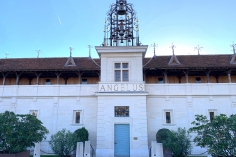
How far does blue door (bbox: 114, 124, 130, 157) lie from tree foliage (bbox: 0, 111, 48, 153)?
7.32m

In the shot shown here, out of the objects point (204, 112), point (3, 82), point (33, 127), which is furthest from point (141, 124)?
point (3, 82)

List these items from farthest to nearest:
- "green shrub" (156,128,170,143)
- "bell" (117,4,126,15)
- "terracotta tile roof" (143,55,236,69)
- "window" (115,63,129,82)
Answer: "bell" (117,4,126,15), "terracotta tile roof" (143,55,236,69), "window" (115,63,129,82), "green shrub" (156,128,170,143)

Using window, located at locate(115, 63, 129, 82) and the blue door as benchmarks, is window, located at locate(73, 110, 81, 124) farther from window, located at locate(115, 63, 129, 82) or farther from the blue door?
window, located at locate(115, 63, 129, 82)

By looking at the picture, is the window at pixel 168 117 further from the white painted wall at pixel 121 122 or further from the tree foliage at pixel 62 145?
the tree foliage at pixel 62 145

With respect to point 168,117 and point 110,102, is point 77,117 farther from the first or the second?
point 168,117

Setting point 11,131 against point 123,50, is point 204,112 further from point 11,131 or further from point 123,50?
point 11,131

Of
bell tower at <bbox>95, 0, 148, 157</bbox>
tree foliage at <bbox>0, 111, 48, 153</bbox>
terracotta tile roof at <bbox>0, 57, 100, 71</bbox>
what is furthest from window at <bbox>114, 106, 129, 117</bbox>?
tree foliage at <bbox>0, 111, 48, 153</bbox>

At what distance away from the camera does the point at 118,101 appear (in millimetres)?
20125

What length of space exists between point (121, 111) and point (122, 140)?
2.74m

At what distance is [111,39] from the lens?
2294cm

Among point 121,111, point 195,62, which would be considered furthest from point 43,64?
point 195,62

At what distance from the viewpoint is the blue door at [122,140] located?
19.0m

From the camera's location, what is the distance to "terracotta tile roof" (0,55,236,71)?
887 inches

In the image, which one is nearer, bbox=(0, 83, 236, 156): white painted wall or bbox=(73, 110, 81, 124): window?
bbox=(0, 83, 236, 156): white painted wall
